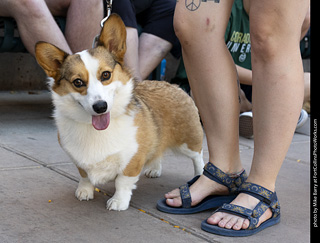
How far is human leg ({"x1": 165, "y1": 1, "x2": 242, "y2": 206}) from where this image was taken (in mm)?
2387

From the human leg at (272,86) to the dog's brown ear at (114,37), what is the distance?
0.72m

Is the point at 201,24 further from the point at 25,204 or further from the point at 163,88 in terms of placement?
the point at 25,204

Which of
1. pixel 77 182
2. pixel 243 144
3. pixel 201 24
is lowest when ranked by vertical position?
pixel 243 144

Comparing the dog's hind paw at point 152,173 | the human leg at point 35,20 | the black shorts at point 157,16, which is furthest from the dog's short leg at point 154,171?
the black shorts at point 157,16

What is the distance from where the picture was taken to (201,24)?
2.38m

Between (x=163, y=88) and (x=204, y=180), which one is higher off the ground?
(x=163, y=88)

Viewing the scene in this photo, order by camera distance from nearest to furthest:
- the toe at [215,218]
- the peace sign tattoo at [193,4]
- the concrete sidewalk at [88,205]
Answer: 1. the concrete sidewalk at [88,205]
2. the toe at [215,218]
3. the peace sign tattoo at [193,4]

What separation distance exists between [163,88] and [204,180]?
2.60ft

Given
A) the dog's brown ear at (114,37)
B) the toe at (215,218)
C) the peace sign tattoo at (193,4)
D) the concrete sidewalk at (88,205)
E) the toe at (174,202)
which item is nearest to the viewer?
the concrete sidewalk at (88,205)

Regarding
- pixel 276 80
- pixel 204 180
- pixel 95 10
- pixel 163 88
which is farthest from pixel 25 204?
pixel 95 10

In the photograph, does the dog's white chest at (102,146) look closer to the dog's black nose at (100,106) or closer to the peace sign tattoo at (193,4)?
the dog's black nose at (100,106)

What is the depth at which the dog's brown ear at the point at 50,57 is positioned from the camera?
2527mm

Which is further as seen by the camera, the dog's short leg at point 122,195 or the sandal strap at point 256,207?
the dog's short leg at point 122,195

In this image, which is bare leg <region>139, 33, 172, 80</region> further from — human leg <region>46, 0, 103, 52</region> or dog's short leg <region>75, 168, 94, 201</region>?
dog's short leg <region>75, 168, 94, 201</region>
